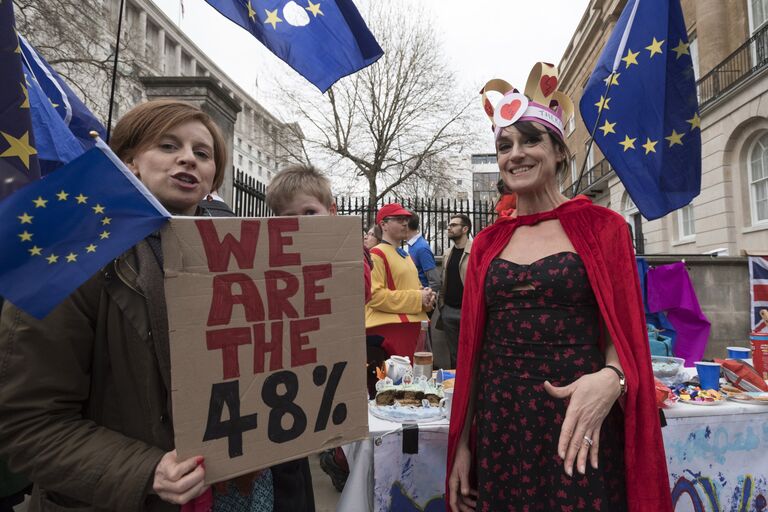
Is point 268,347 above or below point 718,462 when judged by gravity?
above

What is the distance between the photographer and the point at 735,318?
6828 millimetres

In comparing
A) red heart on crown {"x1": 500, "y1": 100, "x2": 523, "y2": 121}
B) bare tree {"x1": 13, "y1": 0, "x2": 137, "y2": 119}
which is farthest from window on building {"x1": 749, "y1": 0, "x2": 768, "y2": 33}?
bare tree {"x1": 13, "y1": 0, "x2": 137, "y2": 119}

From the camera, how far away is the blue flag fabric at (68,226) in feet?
2.65

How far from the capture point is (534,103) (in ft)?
5.31

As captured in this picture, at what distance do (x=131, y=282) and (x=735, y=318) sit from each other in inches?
343

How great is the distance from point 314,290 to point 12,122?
0.78 metres

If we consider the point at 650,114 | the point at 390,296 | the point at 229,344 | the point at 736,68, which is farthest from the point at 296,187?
the point at 736,68

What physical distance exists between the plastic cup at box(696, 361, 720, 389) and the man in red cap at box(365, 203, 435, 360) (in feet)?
6.61

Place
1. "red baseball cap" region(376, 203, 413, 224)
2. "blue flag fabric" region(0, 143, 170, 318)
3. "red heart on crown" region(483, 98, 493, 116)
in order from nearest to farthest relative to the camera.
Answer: "blue flag fabric" region(0, 143, 170, 318)
"red heart on crown" region(483, 98, 493, 116)
"red baseball cap" region(376, 203, 413, 224)

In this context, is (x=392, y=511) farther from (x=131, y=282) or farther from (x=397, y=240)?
(x=397, y=240)

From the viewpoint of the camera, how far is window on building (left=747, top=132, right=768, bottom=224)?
11.6 meters

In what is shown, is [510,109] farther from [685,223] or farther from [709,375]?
[685,223]

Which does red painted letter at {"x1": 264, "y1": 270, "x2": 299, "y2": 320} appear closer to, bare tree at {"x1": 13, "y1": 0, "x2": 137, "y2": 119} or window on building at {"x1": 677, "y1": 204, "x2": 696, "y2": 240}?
bare tree at {"x1": 13, "y1": 0, "x2": 137, "y2": 119}

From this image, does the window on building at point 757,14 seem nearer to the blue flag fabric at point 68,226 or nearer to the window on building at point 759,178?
the window on building at point 759,178
